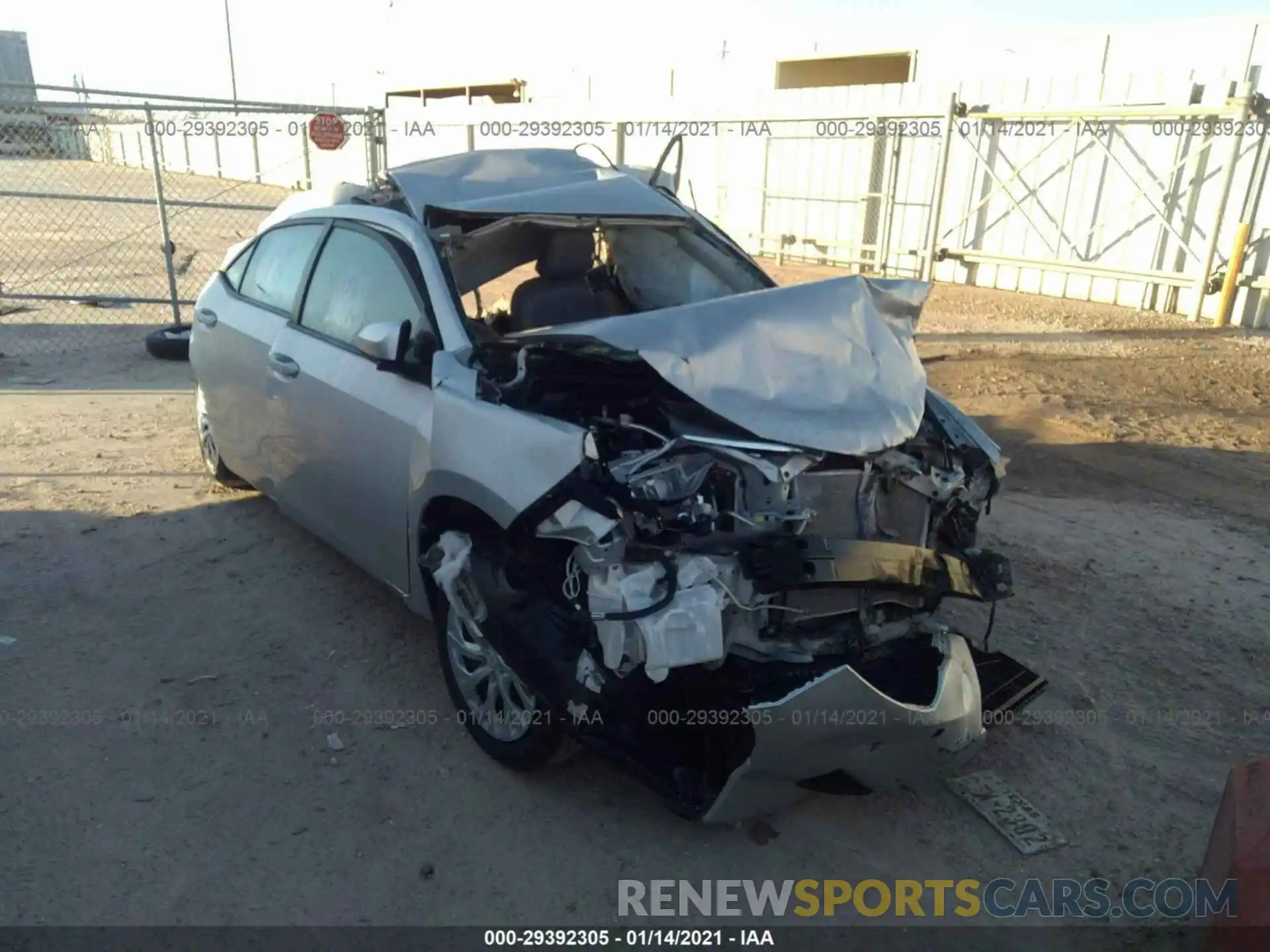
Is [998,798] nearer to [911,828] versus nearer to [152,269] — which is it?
[911,828]

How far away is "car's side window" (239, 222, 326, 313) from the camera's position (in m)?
4.45

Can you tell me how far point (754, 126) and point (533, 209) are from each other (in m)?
13.7

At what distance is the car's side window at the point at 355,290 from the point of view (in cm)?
379

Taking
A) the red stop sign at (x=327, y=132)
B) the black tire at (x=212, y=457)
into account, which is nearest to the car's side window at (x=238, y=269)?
the black tire at (x=212, y=457)

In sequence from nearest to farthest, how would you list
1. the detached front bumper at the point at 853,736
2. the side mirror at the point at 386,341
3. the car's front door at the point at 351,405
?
the detached front bumper at the point at 853,736 < the side mirror at the point at 386,341 < the car's front door at the point at 351,405

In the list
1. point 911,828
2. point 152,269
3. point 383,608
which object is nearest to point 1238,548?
point 911,828

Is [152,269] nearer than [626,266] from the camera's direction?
No

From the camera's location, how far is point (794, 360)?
3.23m

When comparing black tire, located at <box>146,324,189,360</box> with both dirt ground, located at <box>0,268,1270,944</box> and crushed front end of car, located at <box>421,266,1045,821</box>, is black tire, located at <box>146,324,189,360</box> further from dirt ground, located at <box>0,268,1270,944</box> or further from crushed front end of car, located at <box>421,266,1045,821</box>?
crushed front end of car, located at <box>421,266,1045,821</box>

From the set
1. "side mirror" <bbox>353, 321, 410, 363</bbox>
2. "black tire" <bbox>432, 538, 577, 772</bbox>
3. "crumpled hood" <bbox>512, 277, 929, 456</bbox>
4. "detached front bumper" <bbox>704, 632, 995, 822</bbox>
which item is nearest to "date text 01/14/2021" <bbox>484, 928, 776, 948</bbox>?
"detached front bumper" <bbox>704, 632, 995, 822</bbox>

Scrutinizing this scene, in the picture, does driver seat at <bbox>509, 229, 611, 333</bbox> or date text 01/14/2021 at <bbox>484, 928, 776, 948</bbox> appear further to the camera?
driver seat at <bbox>509, 229, 611, 333</bbox>

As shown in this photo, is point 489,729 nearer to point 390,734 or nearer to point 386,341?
point 390,734

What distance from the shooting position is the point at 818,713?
251 centimetres

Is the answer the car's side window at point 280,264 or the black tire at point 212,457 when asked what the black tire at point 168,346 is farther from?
the car's side window at point 280,264
